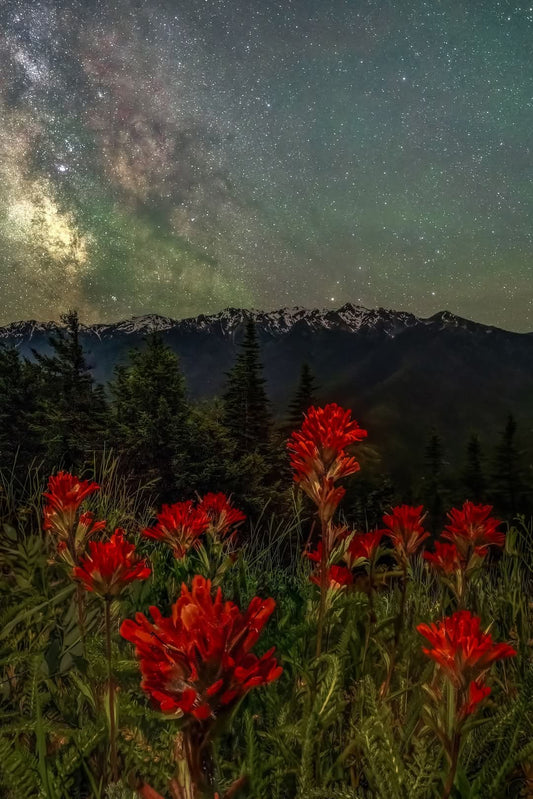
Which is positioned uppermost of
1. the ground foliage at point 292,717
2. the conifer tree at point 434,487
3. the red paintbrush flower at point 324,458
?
the red paintbrush flower at point 324,458

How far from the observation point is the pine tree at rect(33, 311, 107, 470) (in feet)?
93.8

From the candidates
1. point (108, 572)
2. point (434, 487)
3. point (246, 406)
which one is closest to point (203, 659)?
point (108, 572)

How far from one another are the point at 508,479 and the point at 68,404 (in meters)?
32.5

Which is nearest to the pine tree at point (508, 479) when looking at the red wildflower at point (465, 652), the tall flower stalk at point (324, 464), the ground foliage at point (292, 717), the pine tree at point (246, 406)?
the pine tree at point (246, 406)

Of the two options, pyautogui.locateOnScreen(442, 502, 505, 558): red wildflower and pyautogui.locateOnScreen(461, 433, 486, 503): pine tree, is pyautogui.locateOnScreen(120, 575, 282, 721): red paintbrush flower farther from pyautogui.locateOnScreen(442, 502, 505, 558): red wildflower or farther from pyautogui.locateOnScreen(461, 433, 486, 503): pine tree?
pyautogui.locateOnScreen(461, 433, 486, 503): pine tree

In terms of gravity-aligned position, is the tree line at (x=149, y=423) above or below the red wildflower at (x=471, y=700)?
below

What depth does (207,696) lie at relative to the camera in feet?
2.16

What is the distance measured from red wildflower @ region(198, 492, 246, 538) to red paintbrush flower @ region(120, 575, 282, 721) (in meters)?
1.81

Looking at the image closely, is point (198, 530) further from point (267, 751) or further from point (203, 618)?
point (203, 618)

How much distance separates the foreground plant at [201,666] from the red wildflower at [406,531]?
1312 millimetres

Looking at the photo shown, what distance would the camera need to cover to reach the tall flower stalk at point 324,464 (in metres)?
1.38

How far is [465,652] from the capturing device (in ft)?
2.95

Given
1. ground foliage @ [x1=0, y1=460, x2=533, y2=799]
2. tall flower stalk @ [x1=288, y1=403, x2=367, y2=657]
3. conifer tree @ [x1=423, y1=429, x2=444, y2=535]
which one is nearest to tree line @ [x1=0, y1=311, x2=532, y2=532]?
conifer tree @ [x1=423, y1=429, x2=444, y2=535]

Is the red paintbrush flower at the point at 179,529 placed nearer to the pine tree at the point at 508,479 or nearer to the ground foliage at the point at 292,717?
the ground foliage at the point at 292,717
